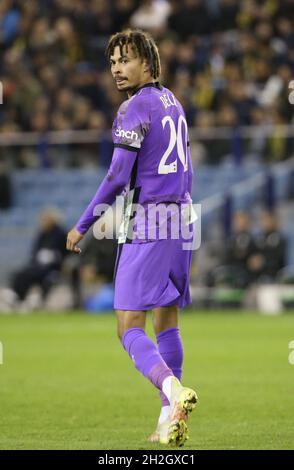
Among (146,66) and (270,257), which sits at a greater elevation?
(146,66)

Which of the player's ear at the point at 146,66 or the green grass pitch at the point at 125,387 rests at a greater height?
the player's ear at the point at 146,66

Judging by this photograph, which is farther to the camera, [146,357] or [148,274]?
[148,274]

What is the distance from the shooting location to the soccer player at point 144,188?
723cm

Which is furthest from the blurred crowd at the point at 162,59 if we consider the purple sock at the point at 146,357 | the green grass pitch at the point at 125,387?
the purple sock at the point at 146,357

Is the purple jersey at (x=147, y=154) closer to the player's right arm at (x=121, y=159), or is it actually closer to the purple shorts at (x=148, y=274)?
the player's right arm at (x=121, y=159)

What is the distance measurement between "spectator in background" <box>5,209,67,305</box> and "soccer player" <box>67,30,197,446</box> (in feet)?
44.3

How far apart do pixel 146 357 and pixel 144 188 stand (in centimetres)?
100

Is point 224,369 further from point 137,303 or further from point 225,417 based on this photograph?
point 137,303

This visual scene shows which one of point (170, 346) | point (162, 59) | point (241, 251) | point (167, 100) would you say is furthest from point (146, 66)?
point (162, 59)

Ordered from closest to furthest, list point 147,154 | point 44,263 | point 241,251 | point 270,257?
point 147,154, point 270,257, point 241,251, point 44,263

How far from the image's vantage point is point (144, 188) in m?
7.40

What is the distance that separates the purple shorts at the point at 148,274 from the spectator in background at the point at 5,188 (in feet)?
51.5

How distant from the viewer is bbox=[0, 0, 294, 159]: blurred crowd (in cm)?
2280

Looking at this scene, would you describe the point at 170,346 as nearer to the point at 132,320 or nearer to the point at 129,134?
the point at 132,320
